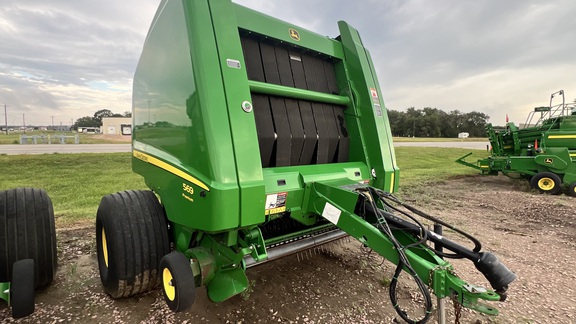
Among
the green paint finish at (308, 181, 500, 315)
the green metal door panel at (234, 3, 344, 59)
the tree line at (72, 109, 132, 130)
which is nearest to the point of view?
the green paint finish at (308, 181, 500, 315)

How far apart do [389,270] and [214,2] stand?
3055mm

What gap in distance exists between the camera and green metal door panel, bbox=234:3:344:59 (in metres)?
2.57

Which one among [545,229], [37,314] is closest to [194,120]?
[37,314]

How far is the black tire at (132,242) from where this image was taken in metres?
2.41

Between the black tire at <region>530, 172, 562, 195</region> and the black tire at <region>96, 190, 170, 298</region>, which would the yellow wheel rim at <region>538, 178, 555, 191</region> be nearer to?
the black tire at <region>530, 172, 562, 195</region>

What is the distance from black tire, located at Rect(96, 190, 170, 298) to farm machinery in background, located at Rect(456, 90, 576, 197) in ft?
30.8

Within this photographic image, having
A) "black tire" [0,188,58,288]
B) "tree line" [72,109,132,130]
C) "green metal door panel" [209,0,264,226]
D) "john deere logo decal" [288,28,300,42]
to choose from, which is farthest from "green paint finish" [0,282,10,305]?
"tree line" [72,109,132,130]

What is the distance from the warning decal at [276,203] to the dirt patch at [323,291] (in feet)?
3.00

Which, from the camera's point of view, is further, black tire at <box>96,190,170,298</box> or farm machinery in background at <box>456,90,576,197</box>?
farm machinery in background at <box>456,90,576,197</box>

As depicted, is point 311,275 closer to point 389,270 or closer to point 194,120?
point 389,270

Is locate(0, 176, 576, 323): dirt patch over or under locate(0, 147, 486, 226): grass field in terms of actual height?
under

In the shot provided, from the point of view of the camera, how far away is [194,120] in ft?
6.68

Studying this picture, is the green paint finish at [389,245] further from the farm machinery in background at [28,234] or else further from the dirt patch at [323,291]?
the farm machinery in background at [28,234]

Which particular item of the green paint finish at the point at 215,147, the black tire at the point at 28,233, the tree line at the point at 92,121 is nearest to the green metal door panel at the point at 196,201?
the green paint finish at the point at 215,147
